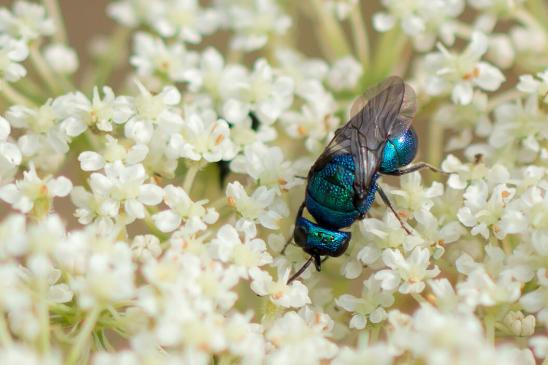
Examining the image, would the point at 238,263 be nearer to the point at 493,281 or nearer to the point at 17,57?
the point at 493,281

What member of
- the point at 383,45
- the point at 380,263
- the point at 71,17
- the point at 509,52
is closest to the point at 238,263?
the point at 380,263

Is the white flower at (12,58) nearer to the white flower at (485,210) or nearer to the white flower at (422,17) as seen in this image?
the white flower at (422,17)

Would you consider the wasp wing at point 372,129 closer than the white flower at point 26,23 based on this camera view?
Yes

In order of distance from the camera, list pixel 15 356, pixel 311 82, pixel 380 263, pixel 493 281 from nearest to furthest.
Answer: pixel 15 356
pixel 493 281
pixel 380 263
pixel 311 82

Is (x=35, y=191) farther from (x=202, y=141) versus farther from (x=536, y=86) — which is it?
(x=536, y=86)

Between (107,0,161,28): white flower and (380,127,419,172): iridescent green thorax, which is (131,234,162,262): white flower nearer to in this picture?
(380,127,419,172): iridescent green thorax

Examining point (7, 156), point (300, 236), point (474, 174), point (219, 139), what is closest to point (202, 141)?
point (219, 139)

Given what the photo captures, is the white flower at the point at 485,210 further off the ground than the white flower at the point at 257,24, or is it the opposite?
the white flower at the point at 485,210

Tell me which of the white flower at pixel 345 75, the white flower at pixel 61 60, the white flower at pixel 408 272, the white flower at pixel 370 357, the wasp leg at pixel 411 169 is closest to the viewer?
the white flower at pixel 370 357

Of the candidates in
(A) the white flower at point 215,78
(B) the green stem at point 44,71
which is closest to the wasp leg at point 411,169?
(A) the white flower at point 215,78
